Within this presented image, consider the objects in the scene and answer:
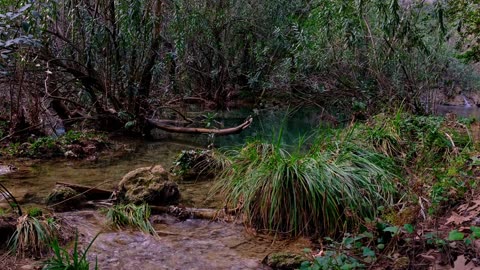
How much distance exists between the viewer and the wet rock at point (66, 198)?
471 cm

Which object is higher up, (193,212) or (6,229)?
(6,229)

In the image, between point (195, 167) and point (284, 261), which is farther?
point (195, 167)

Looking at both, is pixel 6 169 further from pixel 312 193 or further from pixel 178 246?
pixel 312 193

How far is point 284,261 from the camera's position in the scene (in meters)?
3.36

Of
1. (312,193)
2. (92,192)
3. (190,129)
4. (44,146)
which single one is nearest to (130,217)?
(92,192)

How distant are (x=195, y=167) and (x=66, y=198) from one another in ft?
6.85

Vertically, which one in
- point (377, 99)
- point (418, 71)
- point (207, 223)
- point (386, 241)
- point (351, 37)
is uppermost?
point (351, 37)

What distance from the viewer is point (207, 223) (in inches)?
179

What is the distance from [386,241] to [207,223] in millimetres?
2030

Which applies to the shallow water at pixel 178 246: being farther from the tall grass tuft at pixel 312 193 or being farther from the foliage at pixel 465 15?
the foliage at pixel 465 15

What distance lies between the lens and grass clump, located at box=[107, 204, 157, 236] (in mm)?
4203

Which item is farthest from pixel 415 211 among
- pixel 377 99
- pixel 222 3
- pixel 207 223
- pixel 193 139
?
pixel 222 3

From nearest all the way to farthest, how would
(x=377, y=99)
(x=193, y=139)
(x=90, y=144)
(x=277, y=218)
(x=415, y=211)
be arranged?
1. (x=415, y=211)
2. (x=277, y=218)
3. (x=90, y=144)
4. (x=377, y=99)
5. (x=193, y=139)

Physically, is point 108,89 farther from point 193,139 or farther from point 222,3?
point 222,3
